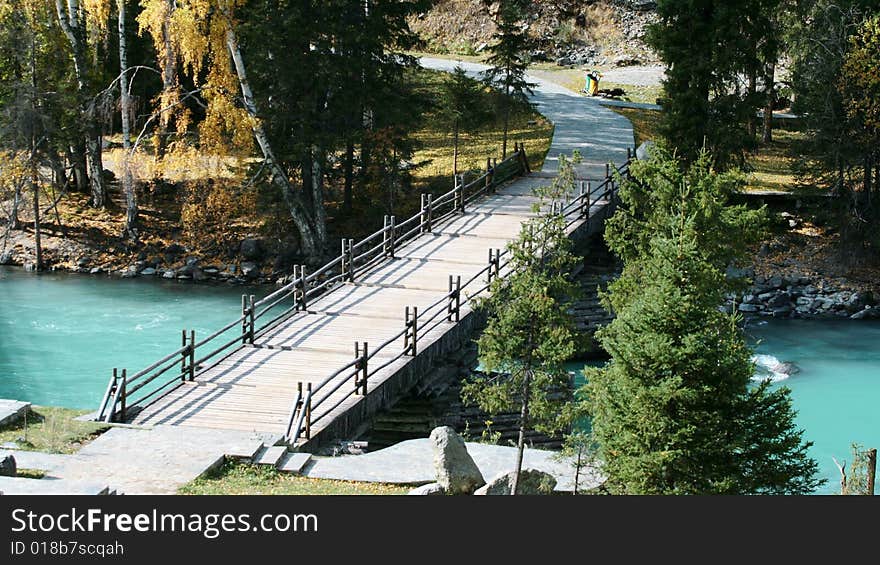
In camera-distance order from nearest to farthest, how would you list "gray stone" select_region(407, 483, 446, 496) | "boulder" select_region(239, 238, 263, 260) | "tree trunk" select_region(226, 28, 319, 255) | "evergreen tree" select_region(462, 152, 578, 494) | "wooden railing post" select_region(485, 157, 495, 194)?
"gray stone" select_region(407, 483, 446, 496) < "evergreen tree" select_region(462, 152, 578, 494) < "wooden railing post" select_region(485, 157, 495, 194) < "tree trunk" select_region(226, 28, 319, 255) < "boulder" select_region(239, 238, 263, 260)

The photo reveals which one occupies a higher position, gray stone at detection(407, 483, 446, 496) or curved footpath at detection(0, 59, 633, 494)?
gray stone at detection(407, 483, 446, 496)

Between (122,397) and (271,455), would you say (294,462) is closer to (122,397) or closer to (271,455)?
(271,455)

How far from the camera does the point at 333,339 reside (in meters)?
27.9

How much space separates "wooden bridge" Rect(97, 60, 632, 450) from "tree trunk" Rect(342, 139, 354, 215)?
19.2 feet

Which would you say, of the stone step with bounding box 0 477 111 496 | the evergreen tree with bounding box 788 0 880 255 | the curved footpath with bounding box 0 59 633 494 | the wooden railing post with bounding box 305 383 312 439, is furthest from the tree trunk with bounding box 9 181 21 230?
the stone step with bounding box 0 477 111 496

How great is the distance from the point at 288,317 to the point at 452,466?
1111 cm

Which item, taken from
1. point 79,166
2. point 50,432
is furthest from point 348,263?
point 79,166

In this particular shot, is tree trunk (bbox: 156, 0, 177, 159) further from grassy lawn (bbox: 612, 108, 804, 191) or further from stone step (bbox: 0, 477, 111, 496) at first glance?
stone step (bbox: 0, 477, 111, 496)

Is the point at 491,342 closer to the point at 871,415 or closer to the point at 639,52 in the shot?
the point at 871,415

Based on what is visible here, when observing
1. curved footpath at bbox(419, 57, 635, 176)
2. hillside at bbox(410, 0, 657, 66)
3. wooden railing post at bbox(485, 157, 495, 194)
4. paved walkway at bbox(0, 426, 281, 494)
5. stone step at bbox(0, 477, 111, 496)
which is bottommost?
paved walkway at bbox(0, 426, 281, 494)

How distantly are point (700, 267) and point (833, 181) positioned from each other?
2503 centimetres

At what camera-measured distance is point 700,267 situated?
21578 millimetres

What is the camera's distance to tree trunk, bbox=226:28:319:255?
4178cm

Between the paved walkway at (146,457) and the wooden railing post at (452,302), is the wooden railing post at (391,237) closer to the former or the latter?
the wooden railing post at (452,302)
